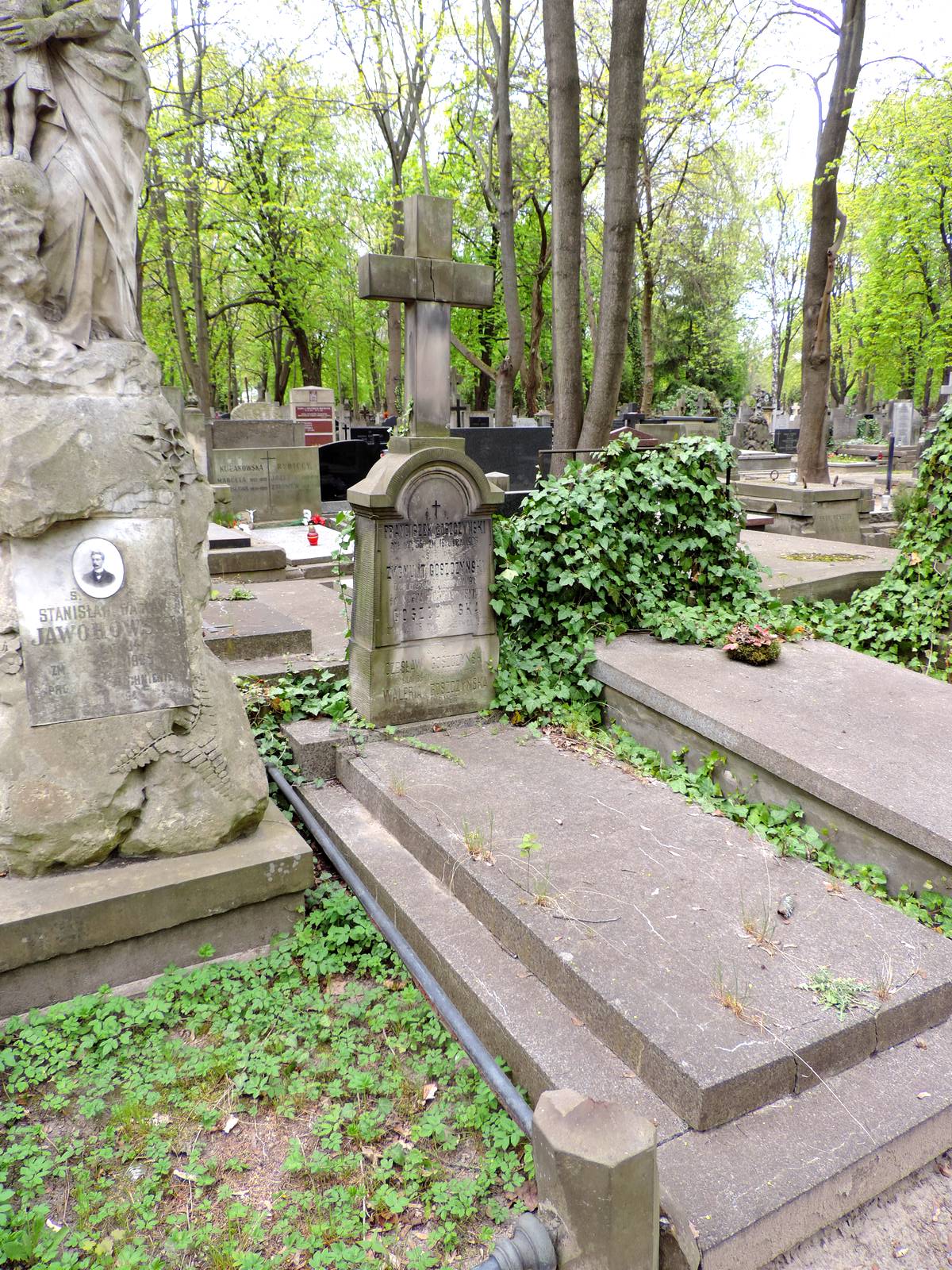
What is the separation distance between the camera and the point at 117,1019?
10.4 feet

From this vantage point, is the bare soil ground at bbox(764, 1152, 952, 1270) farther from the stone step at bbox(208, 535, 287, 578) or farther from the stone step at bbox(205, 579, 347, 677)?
the stone step at bbox(208, 535, 287, 578)

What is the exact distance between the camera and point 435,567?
5.27 m

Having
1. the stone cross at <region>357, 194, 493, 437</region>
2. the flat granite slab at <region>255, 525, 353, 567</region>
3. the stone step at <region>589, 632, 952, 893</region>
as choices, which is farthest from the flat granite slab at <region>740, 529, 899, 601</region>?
the flat granite slab at <region>255, 525, 353, 567</region>

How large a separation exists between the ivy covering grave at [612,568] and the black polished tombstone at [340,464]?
10.2 meters

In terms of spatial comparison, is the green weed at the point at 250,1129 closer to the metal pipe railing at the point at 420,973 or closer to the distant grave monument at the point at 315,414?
the metal pipe railing at the point at 420,973

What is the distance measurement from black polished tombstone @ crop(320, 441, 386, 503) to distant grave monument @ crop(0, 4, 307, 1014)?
492 inches

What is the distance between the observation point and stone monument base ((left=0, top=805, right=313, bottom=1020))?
10.4ft

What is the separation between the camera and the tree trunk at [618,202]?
7918 mm

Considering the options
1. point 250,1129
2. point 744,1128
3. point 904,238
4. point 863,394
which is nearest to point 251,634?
point 250,1129

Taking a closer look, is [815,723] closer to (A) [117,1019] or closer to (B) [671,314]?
(A) [117,1019]

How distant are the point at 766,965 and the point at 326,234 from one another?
25088mm

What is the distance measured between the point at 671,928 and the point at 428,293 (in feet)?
13.3

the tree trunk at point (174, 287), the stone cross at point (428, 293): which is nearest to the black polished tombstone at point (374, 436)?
the tree trunk at point (174, 287)

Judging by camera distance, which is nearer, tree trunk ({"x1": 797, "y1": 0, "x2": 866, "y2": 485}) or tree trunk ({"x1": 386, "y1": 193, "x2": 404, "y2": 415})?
tree trunk ({"x1": 797, "y1": 0, "x2": 866, "y2": 485})
